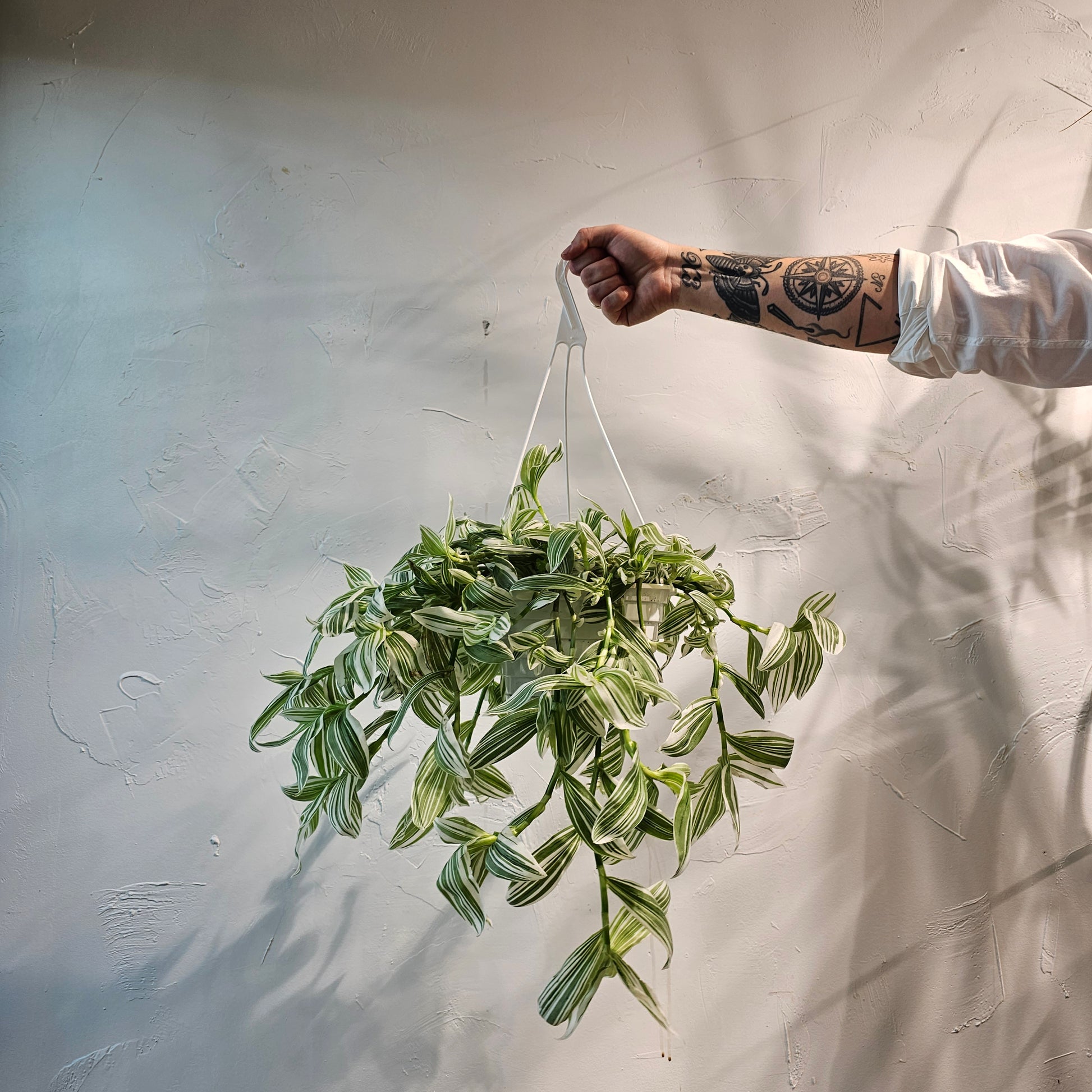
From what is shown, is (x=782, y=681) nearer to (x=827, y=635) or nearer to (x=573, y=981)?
(x=827, y=635)

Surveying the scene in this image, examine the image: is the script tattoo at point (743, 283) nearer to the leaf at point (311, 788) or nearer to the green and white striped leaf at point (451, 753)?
the green and white striped leaf at point (451, 753)

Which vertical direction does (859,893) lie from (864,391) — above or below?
below

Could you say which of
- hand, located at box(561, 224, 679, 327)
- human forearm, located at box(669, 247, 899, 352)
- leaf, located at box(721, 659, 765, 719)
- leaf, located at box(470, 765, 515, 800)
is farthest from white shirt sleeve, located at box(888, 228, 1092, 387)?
leaf, located at box(470, 765, 515, 800)

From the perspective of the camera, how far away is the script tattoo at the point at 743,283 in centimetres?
77

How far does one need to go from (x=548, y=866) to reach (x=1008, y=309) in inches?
24.6

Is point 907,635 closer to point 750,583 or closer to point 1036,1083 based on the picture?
point 750,583

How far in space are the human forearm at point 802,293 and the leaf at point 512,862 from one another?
549 millimetres

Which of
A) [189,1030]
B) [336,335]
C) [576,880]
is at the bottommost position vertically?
[189,1030]

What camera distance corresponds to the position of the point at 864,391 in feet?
3.64

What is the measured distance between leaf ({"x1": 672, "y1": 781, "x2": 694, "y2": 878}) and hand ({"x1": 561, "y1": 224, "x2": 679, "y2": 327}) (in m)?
0.50

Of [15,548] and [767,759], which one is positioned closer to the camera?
[767,759]

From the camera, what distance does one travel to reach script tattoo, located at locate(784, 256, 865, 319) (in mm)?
739

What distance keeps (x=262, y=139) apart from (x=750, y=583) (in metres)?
0.94

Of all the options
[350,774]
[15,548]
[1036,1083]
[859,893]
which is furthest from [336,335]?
[1036,1083]
